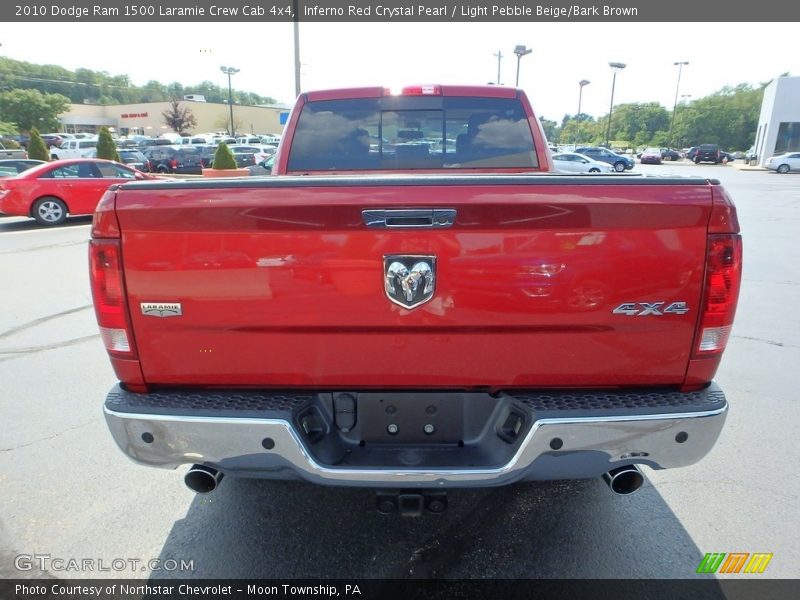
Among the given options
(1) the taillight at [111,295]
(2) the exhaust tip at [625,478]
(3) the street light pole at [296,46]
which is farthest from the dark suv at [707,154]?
(1) the taillight at [111,295]

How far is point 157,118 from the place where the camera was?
9469cm

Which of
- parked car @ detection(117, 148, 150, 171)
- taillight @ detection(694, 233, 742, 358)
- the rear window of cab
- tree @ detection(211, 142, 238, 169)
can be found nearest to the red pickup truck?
taillight @ detection(694, 233, 742, 358)

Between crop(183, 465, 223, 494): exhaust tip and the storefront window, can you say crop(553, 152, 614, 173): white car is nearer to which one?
the storefront window

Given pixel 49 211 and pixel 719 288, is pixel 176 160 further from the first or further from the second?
pixel 719 288

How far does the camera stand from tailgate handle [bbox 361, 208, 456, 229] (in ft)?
6.34

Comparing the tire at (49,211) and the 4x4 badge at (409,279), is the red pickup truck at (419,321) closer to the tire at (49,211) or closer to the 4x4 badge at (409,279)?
the 4x4 badge at (409,279)

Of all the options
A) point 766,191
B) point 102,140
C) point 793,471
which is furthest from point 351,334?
point 766,191

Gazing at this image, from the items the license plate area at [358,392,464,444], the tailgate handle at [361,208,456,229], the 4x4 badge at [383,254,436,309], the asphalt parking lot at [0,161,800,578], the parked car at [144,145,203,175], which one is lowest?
the asphalt parking lot at [0,161,800,578]

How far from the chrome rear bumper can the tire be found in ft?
43.2

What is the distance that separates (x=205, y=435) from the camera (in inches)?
78.9

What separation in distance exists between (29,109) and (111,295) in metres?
88.8

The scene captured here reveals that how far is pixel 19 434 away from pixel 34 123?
8747cm

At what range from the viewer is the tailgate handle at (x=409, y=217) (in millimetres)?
1934

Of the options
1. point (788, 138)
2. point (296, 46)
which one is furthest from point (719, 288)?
point (788, 138)
